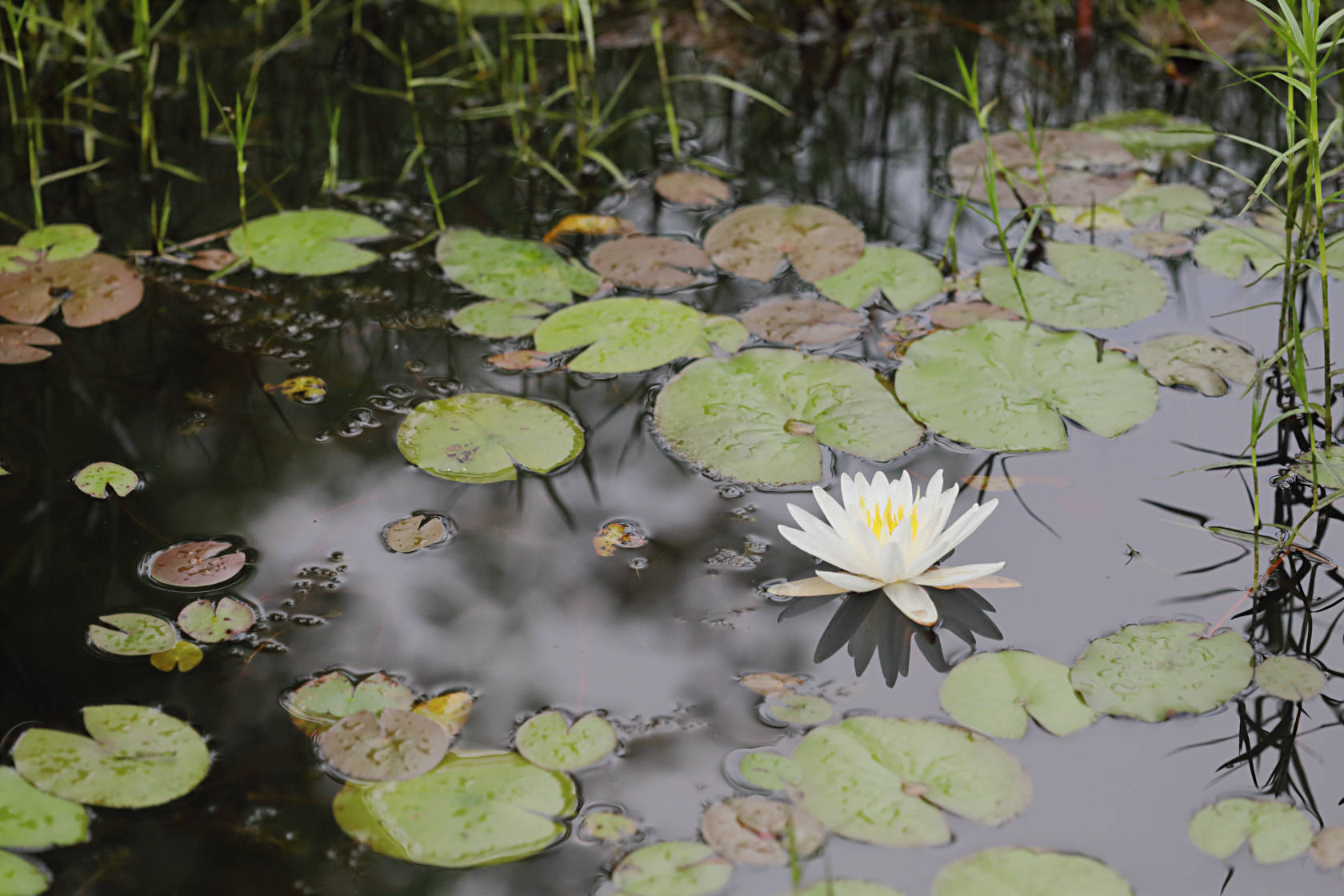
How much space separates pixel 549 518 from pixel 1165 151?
2.22 meters

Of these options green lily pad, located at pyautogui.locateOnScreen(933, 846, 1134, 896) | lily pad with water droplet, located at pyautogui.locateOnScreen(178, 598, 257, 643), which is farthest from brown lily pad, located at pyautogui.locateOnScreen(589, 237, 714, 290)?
green lily pad, located at pyautogui.locateOnScreen(933, 846, 1134, 896)

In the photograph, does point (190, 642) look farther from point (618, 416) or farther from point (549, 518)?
point (618, 416)

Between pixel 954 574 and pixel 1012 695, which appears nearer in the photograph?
pixel 1012 695

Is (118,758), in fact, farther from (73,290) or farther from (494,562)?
(73,290)

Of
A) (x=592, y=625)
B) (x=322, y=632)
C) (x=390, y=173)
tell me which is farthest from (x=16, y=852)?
(x=390, y=173)

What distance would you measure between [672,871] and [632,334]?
4.10ft

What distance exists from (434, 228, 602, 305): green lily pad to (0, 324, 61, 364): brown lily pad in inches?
34.0

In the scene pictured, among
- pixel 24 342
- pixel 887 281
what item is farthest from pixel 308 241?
pixel 887 281

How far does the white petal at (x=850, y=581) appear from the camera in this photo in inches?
67.7

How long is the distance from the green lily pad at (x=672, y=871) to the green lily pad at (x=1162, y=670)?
2.02ft

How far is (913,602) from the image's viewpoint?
1735 millimetres

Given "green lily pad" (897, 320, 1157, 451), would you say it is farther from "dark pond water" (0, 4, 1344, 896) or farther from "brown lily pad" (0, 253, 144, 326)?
"brown lily pad" (0, 253, 144, 326)

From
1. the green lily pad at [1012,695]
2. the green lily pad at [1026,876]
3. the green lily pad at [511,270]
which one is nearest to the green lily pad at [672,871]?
the green lily pad at [1026,876]

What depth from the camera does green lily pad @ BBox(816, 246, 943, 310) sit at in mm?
2482
